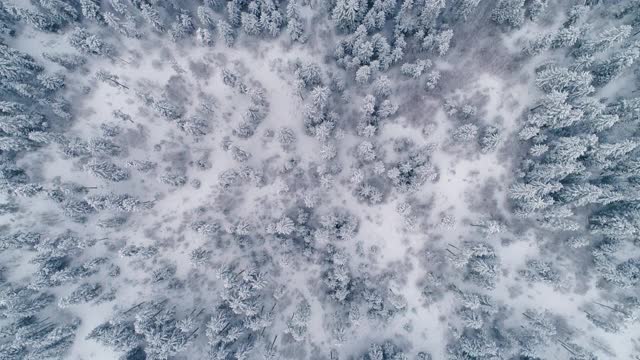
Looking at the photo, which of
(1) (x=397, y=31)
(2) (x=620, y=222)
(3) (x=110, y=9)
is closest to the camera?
(2) (x=620, y=222)

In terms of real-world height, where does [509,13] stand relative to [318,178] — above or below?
above

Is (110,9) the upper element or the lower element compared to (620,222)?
upper

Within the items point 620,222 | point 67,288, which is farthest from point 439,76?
point 67,288

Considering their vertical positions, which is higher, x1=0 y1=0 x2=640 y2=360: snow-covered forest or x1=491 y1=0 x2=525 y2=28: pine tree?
x1=491 y1=0 x2=525 y2=28: pine tree

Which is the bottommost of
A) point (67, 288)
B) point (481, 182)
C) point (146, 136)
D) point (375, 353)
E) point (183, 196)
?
point (67, 288)

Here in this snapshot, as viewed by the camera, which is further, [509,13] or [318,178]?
[318,178]

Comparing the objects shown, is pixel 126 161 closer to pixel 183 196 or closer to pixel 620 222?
pixel 183 196

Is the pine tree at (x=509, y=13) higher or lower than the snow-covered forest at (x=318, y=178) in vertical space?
higher

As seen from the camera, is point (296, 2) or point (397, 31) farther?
point (296, 2)
